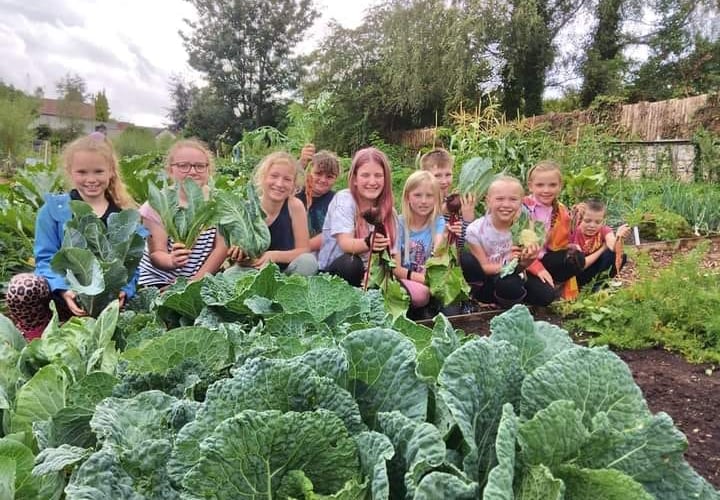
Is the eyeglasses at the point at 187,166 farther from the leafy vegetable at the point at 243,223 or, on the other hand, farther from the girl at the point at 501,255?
the girl at the point at 501,255

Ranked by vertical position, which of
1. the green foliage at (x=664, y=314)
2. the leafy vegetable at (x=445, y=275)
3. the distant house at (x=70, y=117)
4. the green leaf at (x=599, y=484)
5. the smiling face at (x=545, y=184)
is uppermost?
the distant house at (x=70, y=117)

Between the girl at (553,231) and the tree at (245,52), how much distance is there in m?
28.5

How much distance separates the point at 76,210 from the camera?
8.01 feet

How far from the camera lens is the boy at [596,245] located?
4145 mm

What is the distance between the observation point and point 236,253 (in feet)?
9.86

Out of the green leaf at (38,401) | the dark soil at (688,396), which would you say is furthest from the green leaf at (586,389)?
the dark soil at (688,396)

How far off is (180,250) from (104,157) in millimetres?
635

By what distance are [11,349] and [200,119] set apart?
30592mm

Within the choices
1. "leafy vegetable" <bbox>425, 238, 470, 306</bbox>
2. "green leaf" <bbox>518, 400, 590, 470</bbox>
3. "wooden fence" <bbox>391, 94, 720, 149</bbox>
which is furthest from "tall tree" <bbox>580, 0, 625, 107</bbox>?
"green leaf" <bbox>518, 400, 590, 470</bbox>

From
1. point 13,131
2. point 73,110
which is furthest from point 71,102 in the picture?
point 13,131

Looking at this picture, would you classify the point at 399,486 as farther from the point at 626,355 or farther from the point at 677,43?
the point at 677,43

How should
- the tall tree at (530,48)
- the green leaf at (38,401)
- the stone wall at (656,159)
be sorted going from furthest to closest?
the tall tree at (530,48) < the stone wall at (656,159) < the green leaf at (38,401)

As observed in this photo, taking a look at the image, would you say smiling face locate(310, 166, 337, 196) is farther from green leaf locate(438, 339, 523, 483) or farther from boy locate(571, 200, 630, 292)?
green leaf locate(438, 339, 523, 483)

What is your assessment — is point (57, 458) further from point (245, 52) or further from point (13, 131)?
point (245, 52)
